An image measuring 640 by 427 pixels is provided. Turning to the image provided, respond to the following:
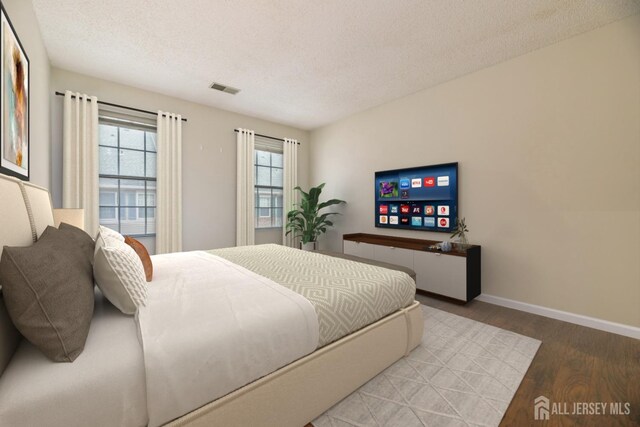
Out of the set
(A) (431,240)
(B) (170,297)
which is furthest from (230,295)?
(A) (431,240)

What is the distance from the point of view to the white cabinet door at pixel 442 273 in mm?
2785

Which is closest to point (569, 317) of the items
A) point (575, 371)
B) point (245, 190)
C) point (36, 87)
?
point (575, 371)

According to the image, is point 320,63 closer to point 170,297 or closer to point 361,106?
point 361,106

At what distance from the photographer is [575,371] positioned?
5.62ft

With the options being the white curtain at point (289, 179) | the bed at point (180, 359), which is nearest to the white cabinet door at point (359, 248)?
the white curtain at point (289, 179)

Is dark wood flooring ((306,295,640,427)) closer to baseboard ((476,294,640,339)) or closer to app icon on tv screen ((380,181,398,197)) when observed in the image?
baseboard ((476,294,640,339))

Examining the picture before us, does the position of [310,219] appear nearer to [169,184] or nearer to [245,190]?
[245,190]

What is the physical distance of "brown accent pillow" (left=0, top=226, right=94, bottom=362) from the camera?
79 cm

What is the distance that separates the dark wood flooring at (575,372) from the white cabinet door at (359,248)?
1.54 m

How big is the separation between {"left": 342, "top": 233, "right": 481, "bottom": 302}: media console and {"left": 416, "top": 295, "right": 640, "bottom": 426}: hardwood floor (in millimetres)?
395

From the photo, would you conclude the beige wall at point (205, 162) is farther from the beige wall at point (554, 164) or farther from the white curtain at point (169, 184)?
the beige wall at point (554, 164)

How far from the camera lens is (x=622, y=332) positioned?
2.21m

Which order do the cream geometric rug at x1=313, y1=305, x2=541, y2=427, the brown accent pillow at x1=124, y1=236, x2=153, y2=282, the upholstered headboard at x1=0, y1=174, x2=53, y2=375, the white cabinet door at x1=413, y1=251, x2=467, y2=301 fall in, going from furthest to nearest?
the white cabinet door at x1=413, y1=251, x2=467, y2=301 → the brown accent pillow at x1=124, y1=236, x2=153, y2=282 → the cream geometric rug at x1=313, y1=305, x2=541, y2=427 → the upholstered headboard at x1=0, y1=174, x2=53, y2=375

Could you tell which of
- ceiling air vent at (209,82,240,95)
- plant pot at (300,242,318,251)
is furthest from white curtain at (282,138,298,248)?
ceiling air vent at (209,82,240,95)
